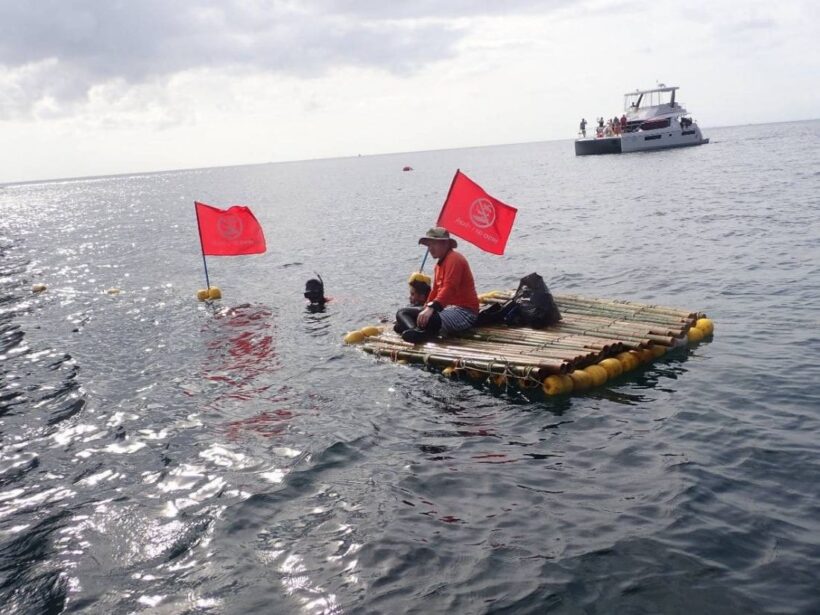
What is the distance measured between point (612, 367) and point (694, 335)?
10.0ft

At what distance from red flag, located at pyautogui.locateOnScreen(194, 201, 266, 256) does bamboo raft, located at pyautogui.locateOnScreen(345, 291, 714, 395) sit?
→ 25.1 feet

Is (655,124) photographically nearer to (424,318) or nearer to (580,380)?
(424,318)

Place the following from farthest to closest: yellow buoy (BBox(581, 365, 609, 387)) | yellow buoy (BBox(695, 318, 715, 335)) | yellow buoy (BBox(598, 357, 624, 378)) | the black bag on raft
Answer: the black bag on raft, yellow buoy (BBox(695, 318, 715, 335)), yellow buoy (BBox(598, 357, 624, 378)), yellow buoy (BBox(581, 365, 609, 387))

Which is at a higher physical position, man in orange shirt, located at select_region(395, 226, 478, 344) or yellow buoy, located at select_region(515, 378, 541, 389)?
man in orange shirt, located at select_region(395, 226, 478, 344)

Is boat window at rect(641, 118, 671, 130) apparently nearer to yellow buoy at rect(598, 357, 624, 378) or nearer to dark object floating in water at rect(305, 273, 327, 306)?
dark object floating in water at rect(305, 273, 327, 306)

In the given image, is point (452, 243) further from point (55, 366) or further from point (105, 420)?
point (55, 366)

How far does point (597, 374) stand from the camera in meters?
12.0

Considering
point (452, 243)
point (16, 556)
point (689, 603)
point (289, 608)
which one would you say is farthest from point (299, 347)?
point (689, 603)

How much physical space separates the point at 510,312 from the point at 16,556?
10.6 m

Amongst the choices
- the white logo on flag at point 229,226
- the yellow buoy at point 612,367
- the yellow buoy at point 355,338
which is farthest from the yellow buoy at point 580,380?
the white logo on flag at point 229,226

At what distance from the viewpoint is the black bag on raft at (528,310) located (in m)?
14.7

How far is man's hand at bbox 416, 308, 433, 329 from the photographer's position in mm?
14391

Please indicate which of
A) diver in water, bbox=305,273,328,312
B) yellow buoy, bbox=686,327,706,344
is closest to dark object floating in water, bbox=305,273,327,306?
diver in water, bbox=305,273,328,312

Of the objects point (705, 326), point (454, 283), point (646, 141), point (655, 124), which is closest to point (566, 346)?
point (454, 283)
